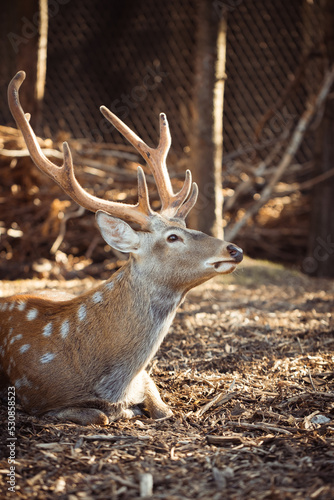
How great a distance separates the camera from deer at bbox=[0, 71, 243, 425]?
9.20ft

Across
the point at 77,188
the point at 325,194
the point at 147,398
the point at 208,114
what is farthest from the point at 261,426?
the point at 325,194

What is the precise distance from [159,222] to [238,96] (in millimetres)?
4954

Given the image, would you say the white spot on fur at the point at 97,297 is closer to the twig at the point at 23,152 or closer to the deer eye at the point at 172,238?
the deer eye at the point at 172,238

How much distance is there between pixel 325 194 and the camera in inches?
263

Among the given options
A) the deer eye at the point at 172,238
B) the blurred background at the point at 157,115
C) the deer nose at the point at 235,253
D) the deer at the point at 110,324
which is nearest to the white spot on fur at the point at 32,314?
the deer at the point at 110,324

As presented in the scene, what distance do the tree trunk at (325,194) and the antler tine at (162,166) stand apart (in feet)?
11.4

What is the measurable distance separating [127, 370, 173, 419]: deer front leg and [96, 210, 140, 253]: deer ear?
67cm

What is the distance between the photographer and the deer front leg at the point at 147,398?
9.32 feet

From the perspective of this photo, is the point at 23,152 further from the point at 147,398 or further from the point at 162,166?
the point at 147,398

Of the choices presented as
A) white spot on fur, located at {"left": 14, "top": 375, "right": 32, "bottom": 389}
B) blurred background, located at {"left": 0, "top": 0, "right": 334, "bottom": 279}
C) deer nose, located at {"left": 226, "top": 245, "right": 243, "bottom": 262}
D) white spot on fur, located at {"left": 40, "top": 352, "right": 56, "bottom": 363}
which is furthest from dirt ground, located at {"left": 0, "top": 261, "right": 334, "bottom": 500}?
blurred background, located at {"left": 0, "top": 0, "right": 334, "bottom": 279}

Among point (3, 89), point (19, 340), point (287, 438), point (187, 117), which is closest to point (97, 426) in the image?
point (19, 340)

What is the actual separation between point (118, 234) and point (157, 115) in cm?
476

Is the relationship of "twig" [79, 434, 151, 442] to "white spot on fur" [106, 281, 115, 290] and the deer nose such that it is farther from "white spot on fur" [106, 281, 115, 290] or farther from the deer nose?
the deer nose

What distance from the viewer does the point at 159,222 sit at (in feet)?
10.3
